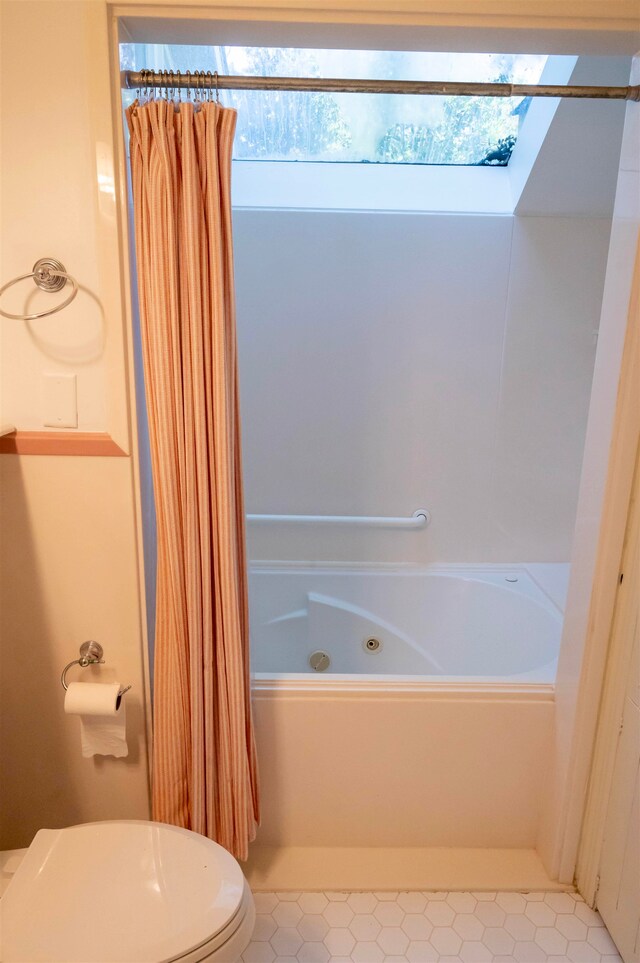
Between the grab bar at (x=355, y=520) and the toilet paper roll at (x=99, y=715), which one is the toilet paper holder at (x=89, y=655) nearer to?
the toilet paper roll at (x=99, y=715)

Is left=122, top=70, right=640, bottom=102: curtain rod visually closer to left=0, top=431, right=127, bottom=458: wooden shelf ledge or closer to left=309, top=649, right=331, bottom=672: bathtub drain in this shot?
left=0, top=431, right=127, bottom=458: wooden shelf ledge

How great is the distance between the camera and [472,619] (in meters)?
2.52

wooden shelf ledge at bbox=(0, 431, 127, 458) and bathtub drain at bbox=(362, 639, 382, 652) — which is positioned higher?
wooden shelf ledge at bbox=(0, 431, 127, 458)

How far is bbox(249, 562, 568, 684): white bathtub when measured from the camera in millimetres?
2471

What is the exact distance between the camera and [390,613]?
257cm

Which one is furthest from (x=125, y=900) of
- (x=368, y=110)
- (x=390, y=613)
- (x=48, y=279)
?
(x=368, y=110)

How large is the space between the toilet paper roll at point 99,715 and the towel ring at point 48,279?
828mm

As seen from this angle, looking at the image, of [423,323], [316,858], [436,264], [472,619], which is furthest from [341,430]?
[316,858]

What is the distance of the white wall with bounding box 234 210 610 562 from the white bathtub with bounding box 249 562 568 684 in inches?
3.6

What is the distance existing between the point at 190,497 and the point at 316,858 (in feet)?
3.55

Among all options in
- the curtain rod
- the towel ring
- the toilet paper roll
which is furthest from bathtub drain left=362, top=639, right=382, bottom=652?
the curtain rod

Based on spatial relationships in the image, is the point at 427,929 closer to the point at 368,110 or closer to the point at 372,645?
the point at 372,645

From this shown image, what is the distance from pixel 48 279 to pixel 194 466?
0.49m

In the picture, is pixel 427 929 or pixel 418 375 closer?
pixel 427 929
